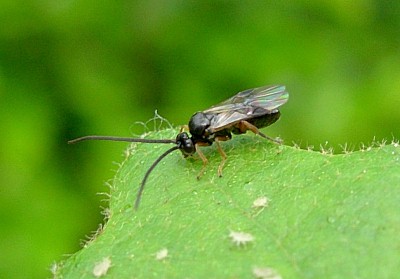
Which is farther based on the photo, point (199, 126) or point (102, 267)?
point (199, 126)

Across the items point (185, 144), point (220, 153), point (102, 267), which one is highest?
point (185, 144)

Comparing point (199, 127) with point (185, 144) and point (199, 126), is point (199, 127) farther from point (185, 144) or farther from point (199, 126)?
point (185, 144)

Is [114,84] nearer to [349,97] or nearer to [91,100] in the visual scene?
[91,100]

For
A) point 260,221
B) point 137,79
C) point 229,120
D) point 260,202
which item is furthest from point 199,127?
point 137,79

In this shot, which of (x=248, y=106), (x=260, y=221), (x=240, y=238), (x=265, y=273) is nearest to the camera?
(x=265, y=273)

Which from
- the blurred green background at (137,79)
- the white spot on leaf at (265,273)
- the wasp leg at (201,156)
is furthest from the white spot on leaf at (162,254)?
the blurred green background at (137,79)

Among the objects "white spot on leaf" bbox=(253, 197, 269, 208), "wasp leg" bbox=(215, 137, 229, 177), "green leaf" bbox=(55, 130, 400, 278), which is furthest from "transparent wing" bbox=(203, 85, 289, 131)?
"white spot on leaf" bbox=(253, 197, 269, 208)

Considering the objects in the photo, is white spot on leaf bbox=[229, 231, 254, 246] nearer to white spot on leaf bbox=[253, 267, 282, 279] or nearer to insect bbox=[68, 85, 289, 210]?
white spot on leaf bbox=[253, 267, 282, 279]
